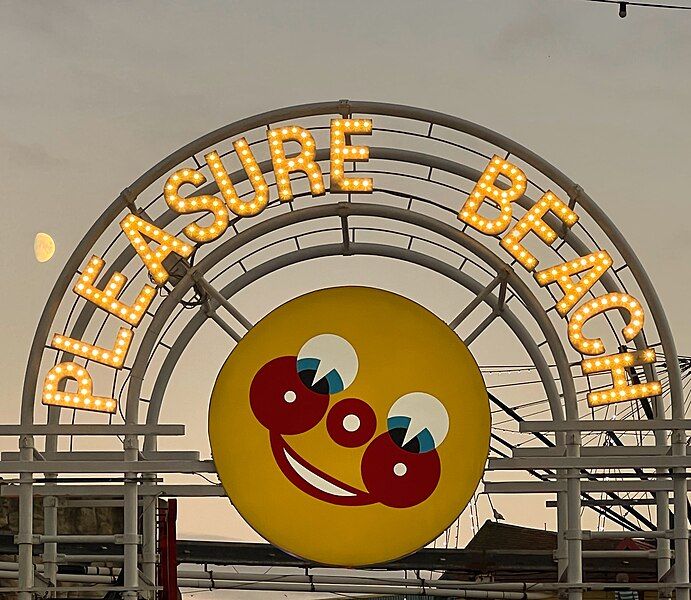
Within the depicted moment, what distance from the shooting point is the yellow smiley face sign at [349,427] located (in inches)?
794

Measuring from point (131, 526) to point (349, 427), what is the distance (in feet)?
12.1

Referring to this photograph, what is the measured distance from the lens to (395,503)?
800 inches

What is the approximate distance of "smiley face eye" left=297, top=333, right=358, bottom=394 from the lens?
67.6 ft

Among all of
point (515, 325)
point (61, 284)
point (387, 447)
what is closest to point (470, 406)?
point (387, 447)

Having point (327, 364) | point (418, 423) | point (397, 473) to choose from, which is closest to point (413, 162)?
point (327, 364)

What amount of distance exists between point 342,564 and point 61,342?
5.52 m

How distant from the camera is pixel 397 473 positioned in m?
20.4

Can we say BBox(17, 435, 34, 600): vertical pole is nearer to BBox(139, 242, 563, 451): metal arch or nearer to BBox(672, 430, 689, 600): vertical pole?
BBox(139, 242, 563, 451): metal arch

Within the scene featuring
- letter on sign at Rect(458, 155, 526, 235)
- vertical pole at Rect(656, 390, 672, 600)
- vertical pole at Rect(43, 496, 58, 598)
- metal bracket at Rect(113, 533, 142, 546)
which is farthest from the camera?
vertical pole at Rect(43, 496, 58, 598)

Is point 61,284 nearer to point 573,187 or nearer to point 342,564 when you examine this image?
point 342,564

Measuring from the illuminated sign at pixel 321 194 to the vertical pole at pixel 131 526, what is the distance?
1.14m

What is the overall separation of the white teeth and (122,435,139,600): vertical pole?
7.71 feet

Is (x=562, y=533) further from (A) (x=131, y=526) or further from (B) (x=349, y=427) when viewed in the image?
(A) (x=131, y=526)

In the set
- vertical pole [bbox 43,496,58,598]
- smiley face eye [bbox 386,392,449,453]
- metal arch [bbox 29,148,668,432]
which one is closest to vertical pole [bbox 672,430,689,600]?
metal arch [bbox 29,148,668,432]
